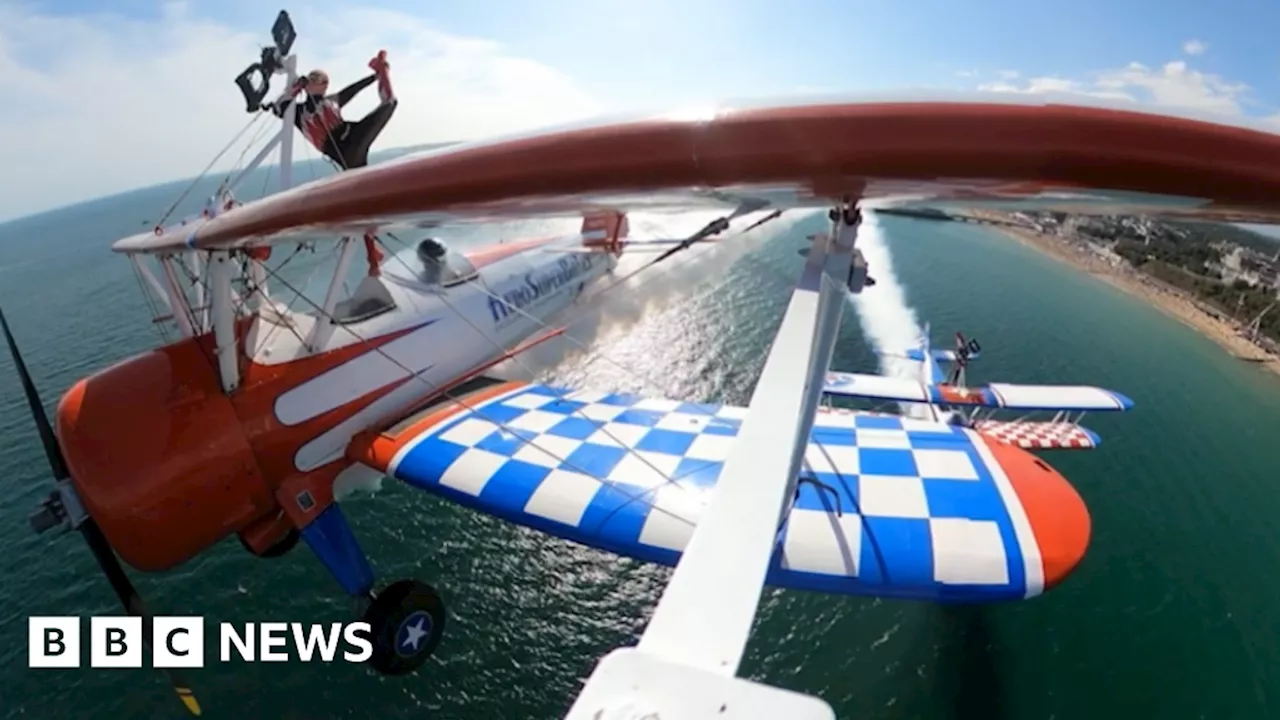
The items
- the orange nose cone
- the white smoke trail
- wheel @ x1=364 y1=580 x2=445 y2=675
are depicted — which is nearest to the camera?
the orange nose cone

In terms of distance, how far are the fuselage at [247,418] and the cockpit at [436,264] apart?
0.50 ft

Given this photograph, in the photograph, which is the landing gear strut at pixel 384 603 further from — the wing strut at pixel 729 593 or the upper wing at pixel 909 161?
the wing strut at pixel 729 593

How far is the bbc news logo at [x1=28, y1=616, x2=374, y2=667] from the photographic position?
9031 millimetres

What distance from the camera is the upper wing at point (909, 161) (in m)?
1.80

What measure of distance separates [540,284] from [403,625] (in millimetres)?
7552

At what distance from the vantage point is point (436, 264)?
35.2ft

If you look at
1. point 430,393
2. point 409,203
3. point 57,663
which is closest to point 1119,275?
point 430,393

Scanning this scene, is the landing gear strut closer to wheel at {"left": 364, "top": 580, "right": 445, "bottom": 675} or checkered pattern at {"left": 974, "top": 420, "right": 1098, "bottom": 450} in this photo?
wheel at {"left": 364, "top": 580, "right": 445, "bottom": 675}

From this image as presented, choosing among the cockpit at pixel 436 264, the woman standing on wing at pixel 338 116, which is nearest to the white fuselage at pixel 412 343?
the cockpit at pixel 436 264

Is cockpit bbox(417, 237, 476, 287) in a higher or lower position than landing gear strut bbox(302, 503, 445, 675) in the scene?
higher

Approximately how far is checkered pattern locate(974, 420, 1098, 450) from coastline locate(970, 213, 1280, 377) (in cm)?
1179

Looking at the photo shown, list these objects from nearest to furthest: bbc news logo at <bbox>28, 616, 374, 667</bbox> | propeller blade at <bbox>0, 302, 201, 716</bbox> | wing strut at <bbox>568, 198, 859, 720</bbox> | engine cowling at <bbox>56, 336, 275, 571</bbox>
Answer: wing strut at <bbox>568, 198, 859, 720</bbox>
engine cowling at <bbox>56, 336, 275, 571</bbox>
propeller blade at <bbox>0, 302, 201, 716</bbox>
bbc news logo at <bbox>28, 616, 374, 667</bbox>

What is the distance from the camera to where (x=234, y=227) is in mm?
5914

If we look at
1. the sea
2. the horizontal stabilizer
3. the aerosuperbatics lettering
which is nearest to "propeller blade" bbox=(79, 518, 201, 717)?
the sea
